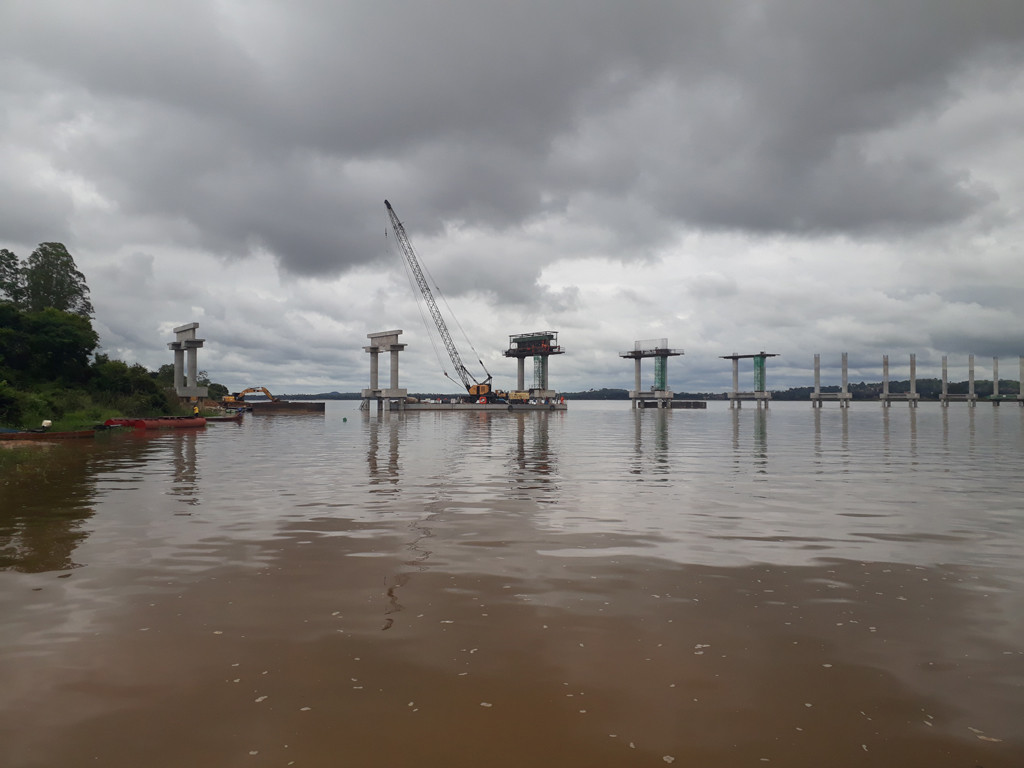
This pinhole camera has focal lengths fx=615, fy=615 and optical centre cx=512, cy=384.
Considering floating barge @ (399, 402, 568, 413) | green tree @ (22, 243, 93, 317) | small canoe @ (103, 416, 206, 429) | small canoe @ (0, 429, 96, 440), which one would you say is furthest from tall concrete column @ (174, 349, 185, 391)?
small canoe @ (0, 429, 96, 440)

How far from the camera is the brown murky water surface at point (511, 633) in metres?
6.14

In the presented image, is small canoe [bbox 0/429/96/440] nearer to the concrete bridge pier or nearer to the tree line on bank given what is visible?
the tree line on bank

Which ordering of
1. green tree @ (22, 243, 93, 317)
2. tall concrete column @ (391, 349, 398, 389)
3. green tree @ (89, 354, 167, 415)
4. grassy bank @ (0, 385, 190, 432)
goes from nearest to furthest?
grassy bank @ (0, 385, 190, 432) < green tree @ (89, 354, 167, 415) < green tree @ (22, 243, 93, 317) < tall concrete column @ (391, 349, 398, 389)

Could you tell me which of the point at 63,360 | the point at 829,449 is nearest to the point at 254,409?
the point at 63,360

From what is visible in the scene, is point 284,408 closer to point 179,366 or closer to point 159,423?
point 179,366

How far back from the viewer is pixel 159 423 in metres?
67.7

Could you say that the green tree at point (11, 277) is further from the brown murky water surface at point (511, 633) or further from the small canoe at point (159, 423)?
the brown murky water surface at point (511, 633)

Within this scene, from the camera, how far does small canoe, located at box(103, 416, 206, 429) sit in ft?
205

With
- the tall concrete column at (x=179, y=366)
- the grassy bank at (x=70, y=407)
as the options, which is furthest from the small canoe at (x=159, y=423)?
the tall concrete column at (x=179, y=366)

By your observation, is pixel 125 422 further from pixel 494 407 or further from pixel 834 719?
pixel 494 407

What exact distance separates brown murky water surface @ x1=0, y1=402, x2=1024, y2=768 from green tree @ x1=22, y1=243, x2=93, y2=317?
10563 cm

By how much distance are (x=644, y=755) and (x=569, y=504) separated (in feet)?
46.9

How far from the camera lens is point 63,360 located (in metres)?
76.0

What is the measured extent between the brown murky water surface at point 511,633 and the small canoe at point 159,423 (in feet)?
163
